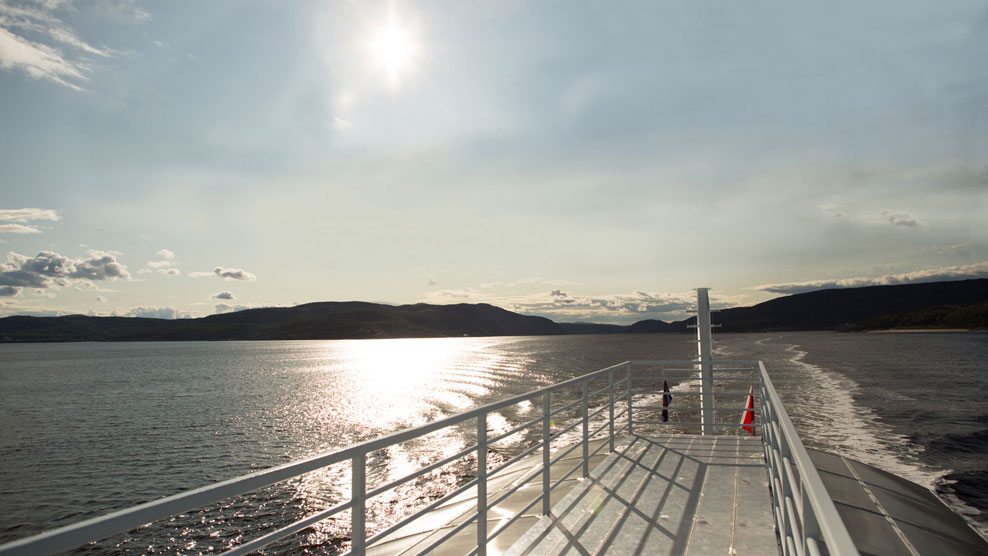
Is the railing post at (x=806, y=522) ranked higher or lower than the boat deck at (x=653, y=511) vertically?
higher

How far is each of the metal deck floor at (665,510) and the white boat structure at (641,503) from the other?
0.06ft

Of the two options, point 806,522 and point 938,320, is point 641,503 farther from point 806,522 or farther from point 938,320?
point 938,320

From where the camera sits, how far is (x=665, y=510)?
5.62 m

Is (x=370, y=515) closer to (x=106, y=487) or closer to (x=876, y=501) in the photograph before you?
(x=106, y=487)

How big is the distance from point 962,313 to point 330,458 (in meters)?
206

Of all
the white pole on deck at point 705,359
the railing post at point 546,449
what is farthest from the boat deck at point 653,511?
the white pole on deck at point 705,359

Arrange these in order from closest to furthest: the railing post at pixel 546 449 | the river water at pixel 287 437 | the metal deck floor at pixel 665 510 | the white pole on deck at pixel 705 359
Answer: the metal deck floor at pixel 665 510, the railing post at pixel 546 449, the white pole on deck at pixel 705 359, the river water at pixel 287 437

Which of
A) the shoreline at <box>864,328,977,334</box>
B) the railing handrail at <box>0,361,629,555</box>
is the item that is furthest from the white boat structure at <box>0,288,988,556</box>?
the shoreline at <box>864,328,977,334</box>

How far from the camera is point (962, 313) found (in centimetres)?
15825

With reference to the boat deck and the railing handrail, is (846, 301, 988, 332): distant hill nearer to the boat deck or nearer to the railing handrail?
the boat deck

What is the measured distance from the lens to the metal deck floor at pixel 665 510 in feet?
15.4

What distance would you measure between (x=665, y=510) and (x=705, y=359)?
6.02 meters

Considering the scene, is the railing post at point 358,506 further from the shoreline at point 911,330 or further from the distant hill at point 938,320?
the shoreline at point 911,330

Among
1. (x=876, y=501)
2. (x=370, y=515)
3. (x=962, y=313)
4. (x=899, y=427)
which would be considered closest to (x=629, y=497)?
(x=876, y=501)
